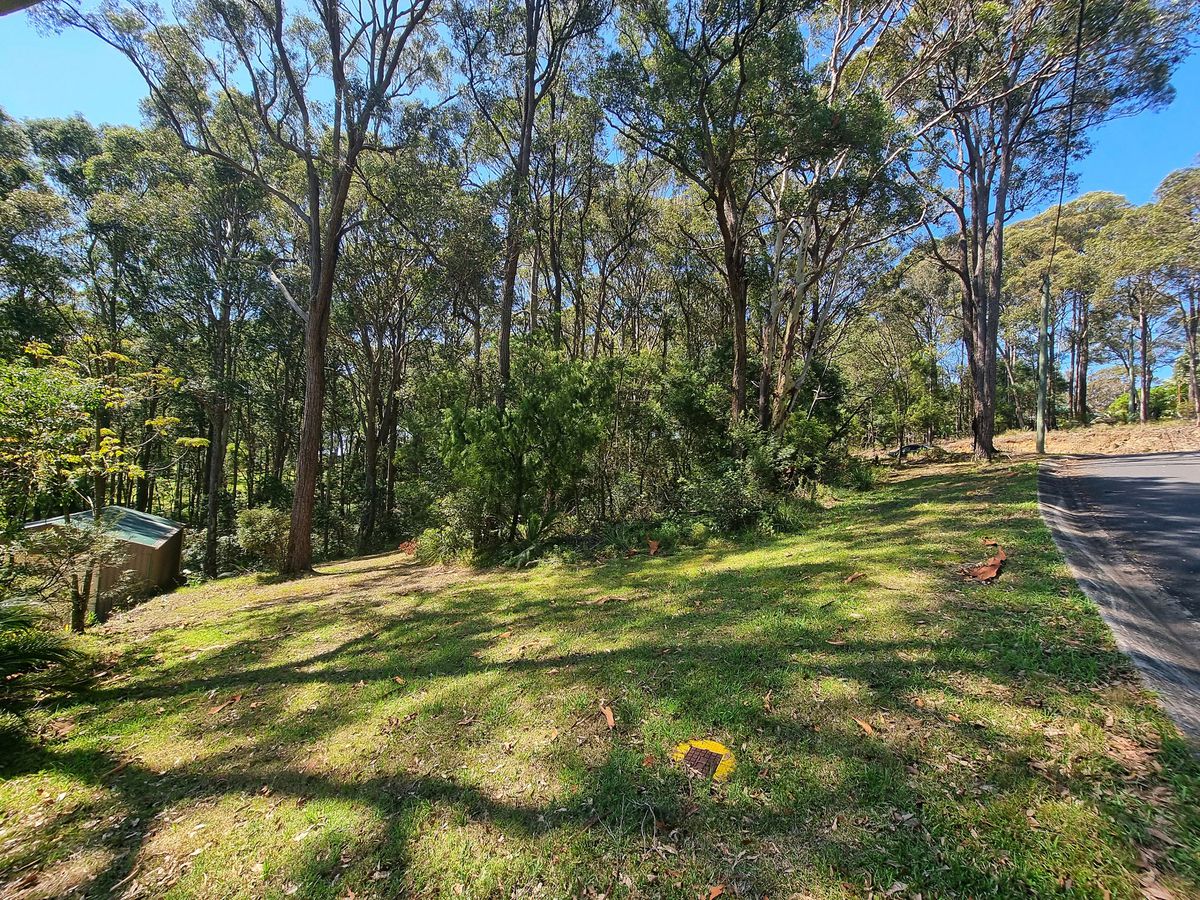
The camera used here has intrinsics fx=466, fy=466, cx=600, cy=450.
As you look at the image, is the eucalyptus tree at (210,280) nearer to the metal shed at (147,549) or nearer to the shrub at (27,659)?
the metal shed at (147,549)

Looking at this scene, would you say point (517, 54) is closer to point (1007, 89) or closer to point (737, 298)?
point (737, 298)

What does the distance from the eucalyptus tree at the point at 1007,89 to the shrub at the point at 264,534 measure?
19.5 metres

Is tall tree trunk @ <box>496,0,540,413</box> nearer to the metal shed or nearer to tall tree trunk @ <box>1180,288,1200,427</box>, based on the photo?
the metal shed

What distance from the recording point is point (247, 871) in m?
2.13

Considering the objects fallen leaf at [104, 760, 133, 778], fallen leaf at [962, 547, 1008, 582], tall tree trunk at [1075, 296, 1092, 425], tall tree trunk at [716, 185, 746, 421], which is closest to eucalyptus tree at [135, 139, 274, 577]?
tall tree trunk at [716, 185, 746, 421]

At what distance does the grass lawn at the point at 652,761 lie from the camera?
6.12 ft

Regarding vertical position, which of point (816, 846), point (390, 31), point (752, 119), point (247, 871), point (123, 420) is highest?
point (390, 31)

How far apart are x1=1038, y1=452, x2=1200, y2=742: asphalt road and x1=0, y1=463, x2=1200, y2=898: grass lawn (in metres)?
0.19

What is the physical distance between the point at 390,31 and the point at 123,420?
16.0m

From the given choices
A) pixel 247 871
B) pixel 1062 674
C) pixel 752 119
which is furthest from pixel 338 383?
pixel 1062 674

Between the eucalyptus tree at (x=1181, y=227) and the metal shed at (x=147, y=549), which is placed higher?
the eucalyptus tree at (x=1181, y=227)

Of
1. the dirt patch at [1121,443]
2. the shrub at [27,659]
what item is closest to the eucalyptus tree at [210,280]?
the shrub at [27,659]

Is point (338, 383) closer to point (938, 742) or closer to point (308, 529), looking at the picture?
point (308, 529)

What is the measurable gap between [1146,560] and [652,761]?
5.48 m
